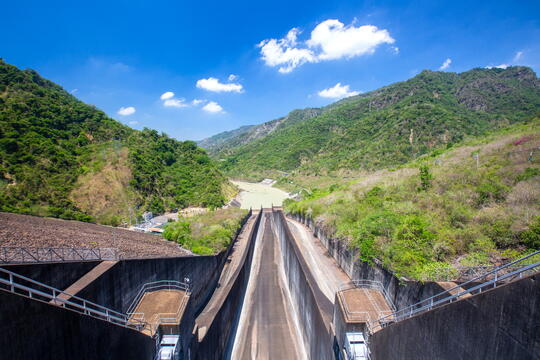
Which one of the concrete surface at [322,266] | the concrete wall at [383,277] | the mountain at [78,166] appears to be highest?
the mountain at [78,166]

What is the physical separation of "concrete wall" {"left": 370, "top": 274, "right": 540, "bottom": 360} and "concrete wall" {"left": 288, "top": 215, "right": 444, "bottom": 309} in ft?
7.27

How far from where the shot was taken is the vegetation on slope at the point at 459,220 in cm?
843

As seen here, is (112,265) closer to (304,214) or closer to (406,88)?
(304,214)

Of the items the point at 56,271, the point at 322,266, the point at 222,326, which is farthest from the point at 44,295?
the point at 322,266

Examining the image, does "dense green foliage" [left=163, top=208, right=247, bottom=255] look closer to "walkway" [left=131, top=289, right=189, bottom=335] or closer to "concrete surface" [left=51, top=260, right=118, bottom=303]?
"walkway" [left=131, top=289, right=189, bottom=335]

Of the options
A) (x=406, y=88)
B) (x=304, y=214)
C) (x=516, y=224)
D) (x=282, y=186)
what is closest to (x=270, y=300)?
(x=304, y=214)

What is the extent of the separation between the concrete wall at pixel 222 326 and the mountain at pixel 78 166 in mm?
15097

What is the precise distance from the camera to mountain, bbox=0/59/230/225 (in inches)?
859

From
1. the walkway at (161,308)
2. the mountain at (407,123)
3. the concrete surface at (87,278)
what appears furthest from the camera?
the mountain at (407,123)

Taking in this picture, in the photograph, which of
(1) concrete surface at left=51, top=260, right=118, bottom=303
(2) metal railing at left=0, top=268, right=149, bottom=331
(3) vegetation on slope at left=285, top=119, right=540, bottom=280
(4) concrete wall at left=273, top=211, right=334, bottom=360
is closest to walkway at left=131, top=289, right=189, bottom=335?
(2) metal railing at left=0, top=268, right=149, bottom=331

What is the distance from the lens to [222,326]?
13.7m

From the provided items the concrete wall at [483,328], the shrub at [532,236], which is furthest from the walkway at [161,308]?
the shrub at [532,236]

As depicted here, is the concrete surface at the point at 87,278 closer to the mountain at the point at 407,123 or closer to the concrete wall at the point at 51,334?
the concrete wall at the point at 51,334

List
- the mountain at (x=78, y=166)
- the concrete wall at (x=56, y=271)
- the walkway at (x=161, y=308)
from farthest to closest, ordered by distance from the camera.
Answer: the mountain at (x=78, y=166) < the walkway at (x=161, y=308) < the concrete wall at (x=56, y=271)
